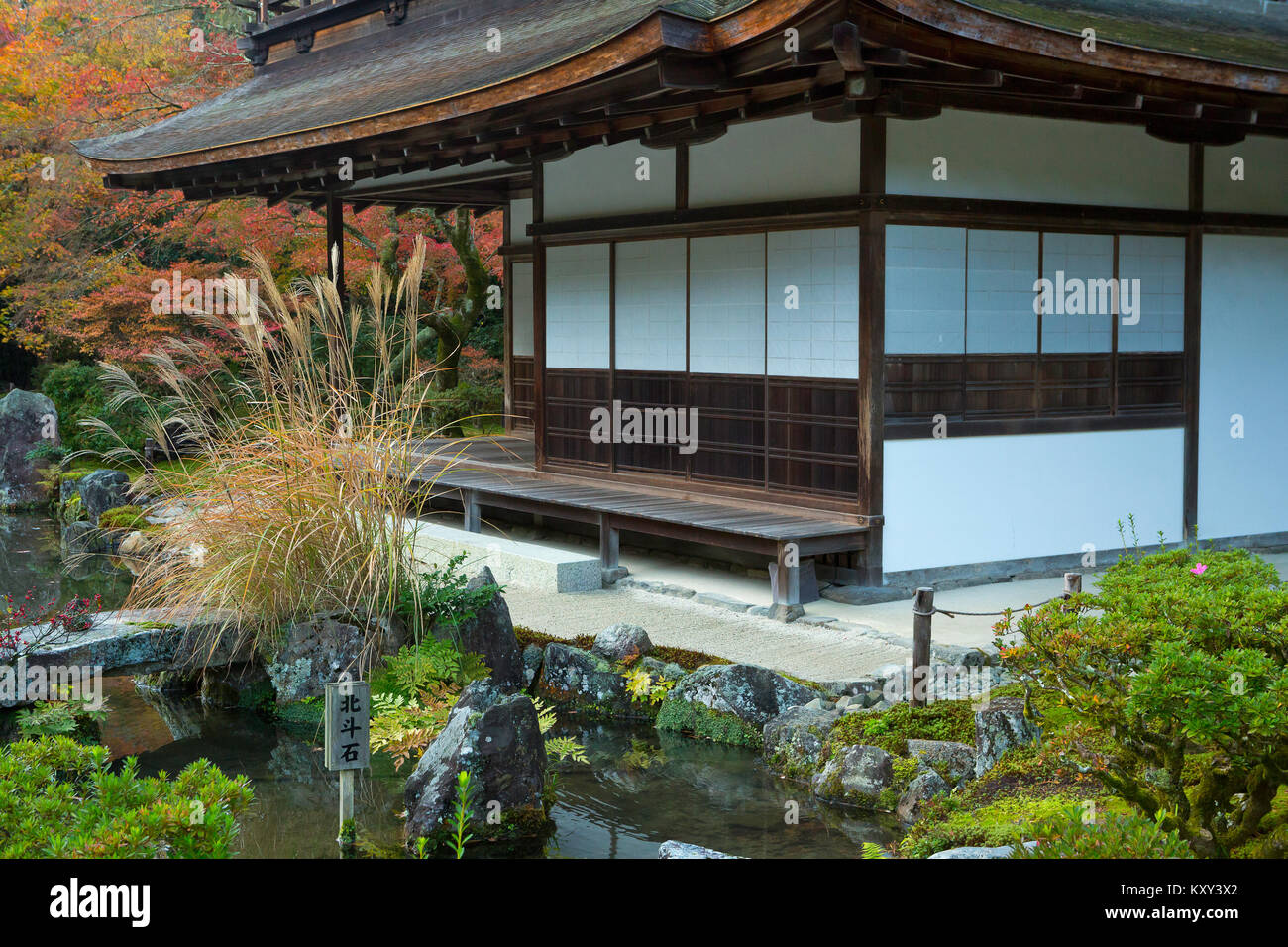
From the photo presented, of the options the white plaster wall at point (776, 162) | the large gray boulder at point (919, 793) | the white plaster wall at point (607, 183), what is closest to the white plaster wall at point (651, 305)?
the white plaster wall at point (607, 183)

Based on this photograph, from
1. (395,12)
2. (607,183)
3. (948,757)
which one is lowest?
(948,757)

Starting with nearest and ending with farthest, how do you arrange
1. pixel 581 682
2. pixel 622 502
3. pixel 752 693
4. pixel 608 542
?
pixel 752 693 < pixel 581 682 < pixel 608 542 < pixel 622 502

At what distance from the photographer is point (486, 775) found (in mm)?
4191

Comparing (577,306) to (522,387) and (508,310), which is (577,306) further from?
(508,310)

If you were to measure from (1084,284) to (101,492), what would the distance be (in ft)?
30.2

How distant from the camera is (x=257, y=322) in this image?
4.79 meters

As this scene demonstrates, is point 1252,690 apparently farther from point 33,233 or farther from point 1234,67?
point 33,233

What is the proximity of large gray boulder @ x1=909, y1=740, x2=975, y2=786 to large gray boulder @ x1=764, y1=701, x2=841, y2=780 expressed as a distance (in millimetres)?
400

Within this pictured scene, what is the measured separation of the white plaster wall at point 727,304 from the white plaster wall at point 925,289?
38.2 inches

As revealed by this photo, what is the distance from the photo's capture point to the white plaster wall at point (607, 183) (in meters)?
8.50

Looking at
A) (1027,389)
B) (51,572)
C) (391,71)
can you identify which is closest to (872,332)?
(1027,389)

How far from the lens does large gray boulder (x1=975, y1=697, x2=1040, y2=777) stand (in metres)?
4.32

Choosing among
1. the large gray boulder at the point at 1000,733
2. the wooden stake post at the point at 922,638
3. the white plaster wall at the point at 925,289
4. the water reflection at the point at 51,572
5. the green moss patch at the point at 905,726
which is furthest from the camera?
the water reflection at the point at 51,572

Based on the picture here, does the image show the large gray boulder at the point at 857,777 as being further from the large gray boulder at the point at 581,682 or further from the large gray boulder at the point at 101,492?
the large gray boulder at the point at 101,492
